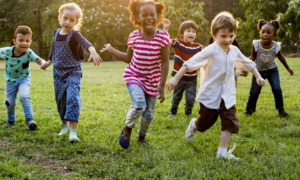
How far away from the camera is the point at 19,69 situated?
190 inches

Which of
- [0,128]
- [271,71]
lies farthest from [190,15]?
[0,128]

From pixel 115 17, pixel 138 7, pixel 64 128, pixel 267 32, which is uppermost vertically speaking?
pixel 138 7

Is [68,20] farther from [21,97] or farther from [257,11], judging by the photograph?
[257,11]

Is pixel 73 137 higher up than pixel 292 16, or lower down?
lower down

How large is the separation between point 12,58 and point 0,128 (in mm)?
1110

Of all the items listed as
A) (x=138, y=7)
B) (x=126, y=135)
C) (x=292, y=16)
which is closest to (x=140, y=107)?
(x=126, y=135)

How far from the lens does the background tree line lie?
91.8 ft

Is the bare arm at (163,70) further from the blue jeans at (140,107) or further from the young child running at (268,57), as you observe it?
the young child running at (268,57)

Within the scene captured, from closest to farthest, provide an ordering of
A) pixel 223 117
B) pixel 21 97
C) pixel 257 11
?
pixel 223 117
pixel 21 97
pixel 257 11

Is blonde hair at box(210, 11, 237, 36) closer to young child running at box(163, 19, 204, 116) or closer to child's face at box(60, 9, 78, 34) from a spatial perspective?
child's face at box(60, 9, 78, 34)

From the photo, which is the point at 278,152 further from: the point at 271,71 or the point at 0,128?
the point at 0,128

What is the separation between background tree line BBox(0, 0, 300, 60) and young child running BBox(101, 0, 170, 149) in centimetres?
1953

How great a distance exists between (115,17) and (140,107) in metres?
30.2

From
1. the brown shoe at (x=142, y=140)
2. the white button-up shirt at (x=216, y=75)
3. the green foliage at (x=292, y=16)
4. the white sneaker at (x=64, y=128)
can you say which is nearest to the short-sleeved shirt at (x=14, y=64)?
the white sneaker at (x=64, y=128)
